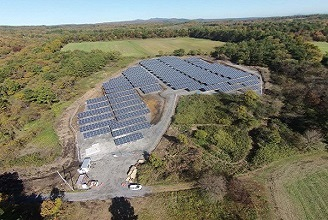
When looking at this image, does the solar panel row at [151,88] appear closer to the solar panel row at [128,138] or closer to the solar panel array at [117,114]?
the solar panel array at [117,114]

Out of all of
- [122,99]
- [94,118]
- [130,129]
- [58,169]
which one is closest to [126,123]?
[130,129]

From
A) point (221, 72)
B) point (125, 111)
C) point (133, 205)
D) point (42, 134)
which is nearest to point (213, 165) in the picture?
point (133, 205)

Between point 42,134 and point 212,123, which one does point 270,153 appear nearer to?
point 212,123

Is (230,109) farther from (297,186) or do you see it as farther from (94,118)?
(94,118)

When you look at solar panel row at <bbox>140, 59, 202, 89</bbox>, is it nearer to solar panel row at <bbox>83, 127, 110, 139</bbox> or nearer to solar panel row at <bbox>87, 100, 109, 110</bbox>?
solar panel row at <bbox>87, 100, 109, 110</bbox>

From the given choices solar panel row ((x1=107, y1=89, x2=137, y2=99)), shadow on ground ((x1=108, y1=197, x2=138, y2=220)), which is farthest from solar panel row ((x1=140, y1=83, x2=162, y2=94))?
shadow on ground ((x1=108, y1=197, x2=138, y2=220))
